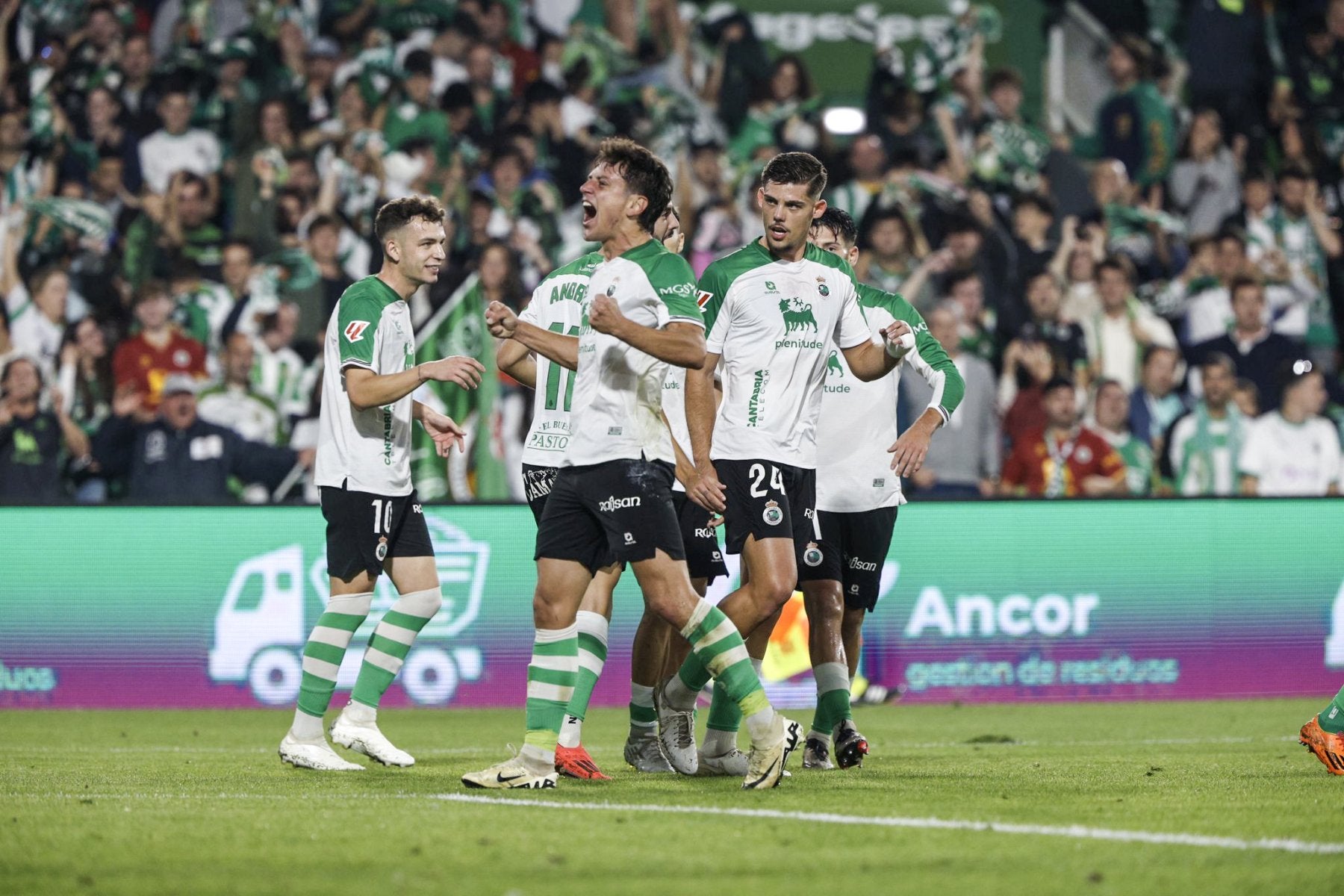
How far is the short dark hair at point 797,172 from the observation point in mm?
7559

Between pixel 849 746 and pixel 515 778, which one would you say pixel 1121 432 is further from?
pixel 515 778

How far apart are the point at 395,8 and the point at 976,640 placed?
29.5 feet

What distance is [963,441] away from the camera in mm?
13680

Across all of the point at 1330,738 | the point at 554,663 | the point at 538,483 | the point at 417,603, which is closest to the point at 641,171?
the point at 538,483

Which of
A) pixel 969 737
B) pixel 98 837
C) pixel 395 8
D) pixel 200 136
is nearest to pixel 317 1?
pixel 395 8

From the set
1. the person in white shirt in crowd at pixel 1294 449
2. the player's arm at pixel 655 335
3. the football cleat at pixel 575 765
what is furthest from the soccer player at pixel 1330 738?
the person in white shirt in crowd at pixel 1294 449

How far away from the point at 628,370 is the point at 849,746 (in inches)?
91.3

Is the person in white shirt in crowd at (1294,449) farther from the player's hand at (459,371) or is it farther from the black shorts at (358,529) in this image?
the player's hand at (459,371)

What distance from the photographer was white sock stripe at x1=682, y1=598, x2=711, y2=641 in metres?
6.55

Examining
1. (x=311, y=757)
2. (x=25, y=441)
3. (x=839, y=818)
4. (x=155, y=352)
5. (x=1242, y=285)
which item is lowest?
(x=311, y=757)

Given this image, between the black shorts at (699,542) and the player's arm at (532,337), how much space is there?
173cm

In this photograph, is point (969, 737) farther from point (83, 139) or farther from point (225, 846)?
point (83, 139)

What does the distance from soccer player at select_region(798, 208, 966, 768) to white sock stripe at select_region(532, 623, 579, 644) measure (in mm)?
1899

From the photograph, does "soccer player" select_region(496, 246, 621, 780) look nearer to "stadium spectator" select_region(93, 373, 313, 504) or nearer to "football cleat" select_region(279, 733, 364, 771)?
"football cleat" select_region(279, 733, 364, 771)
